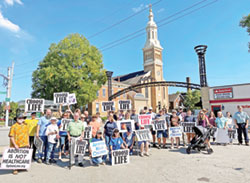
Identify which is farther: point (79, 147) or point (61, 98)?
point (61, 98)

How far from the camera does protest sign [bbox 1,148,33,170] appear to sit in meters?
5.31

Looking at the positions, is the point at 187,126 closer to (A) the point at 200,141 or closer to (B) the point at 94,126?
(A) the point at 200,141

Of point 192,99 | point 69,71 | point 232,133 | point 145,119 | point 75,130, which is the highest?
point 69,71

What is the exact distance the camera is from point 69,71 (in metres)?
23.9

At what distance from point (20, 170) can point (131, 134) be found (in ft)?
14.3

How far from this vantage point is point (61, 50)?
24.5 metres

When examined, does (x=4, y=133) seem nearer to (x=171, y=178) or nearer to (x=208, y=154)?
(x=171, y=178)

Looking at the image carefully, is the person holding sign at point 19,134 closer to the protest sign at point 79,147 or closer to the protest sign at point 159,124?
the protest sign at point 79,147

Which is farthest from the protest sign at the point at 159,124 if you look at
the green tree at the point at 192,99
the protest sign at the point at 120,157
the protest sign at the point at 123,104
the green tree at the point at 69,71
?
the green tree at the point at 192,99

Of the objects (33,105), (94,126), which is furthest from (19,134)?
(33,105)

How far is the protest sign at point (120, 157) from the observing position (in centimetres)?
614

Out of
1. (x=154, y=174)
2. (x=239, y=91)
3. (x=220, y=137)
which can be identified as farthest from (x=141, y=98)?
(x=154, y=174)

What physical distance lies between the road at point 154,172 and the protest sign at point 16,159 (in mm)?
269

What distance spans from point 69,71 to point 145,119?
18.6m
